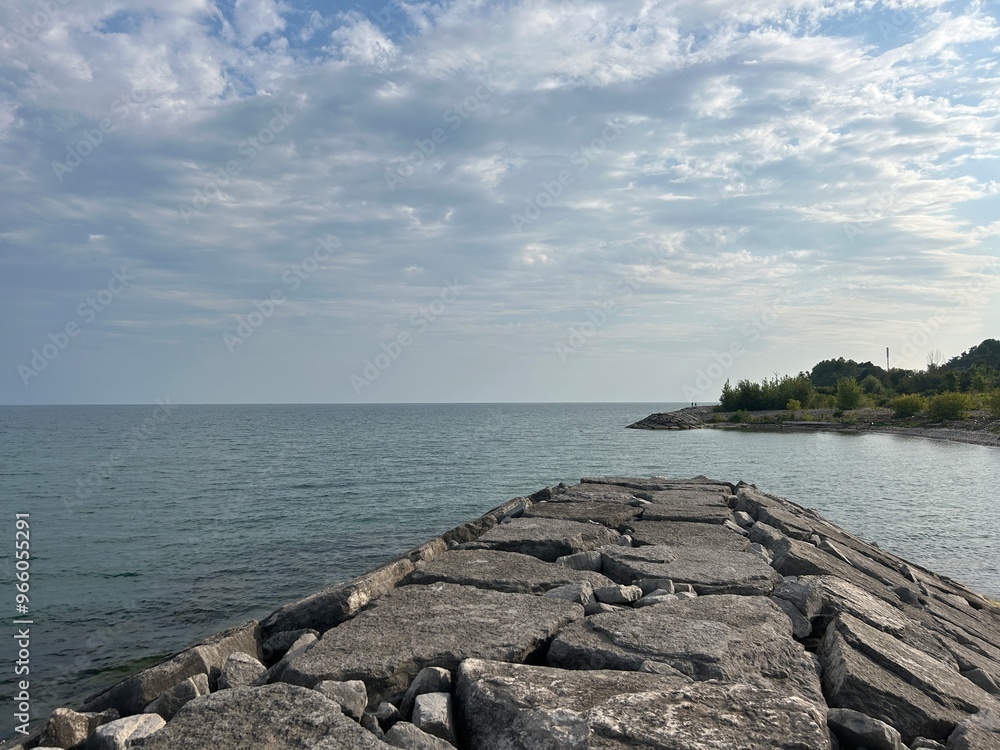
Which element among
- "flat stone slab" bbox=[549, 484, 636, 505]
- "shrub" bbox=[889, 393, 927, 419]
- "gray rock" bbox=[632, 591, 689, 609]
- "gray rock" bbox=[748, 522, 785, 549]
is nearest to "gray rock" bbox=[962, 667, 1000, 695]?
"gray rock" bbox=[632, 591, 689, 609]

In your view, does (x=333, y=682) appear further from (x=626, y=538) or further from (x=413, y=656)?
(x=626, y=538)

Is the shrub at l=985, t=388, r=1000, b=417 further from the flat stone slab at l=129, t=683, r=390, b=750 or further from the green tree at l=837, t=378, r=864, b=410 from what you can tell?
the flat stone slab at l=129, t=683, r=390, b=750

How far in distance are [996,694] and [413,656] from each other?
314 centimetres

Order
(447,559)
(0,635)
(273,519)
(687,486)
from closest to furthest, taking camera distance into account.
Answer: (447,559), (0,635), (687,486), (273,519)

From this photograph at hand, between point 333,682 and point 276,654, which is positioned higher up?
point 333,682

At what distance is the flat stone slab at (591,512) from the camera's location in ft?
22.4

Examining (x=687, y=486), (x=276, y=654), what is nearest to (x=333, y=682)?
(x=276, y=654)

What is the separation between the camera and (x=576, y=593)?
4.00 meters

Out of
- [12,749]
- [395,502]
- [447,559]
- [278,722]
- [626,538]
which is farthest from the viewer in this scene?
[395,502]

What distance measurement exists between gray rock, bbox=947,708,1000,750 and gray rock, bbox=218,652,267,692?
122 inches

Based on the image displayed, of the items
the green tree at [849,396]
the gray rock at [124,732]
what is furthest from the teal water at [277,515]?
the green tree at [849,396]

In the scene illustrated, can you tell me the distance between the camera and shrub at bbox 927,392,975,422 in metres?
43.9

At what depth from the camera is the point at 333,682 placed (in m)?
2.74

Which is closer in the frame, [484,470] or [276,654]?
[276,654]
